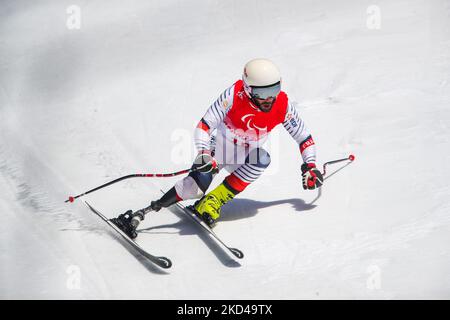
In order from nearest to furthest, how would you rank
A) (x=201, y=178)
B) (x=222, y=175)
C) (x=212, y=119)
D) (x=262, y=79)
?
1. (x=262, y=79)
2. (x=212, y=119)
3. (x=201, y=178)
4. (x=222, y=175)

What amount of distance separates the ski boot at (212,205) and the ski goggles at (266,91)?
3.81ft

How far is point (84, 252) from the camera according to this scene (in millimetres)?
5492

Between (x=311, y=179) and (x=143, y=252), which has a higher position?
(x=311, y=179)

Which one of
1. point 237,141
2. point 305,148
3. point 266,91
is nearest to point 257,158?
point 237,141

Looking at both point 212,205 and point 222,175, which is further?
point 222,175

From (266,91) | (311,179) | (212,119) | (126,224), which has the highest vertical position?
(266,91)

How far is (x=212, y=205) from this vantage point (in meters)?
5.92

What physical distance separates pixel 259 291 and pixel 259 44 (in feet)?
22.3

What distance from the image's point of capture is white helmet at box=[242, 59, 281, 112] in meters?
5.31

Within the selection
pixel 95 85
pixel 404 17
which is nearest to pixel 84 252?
pixel 95 85

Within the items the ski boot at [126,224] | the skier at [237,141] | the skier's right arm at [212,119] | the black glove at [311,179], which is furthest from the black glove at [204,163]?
the black glove at [311,179]

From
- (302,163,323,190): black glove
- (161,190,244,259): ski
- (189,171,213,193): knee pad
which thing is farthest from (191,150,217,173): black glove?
(302,163,323,190): black glove

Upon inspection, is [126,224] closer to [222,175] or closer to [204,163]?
[204,163]

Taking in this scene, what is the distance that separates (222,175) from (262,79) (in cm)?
224
